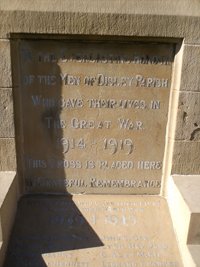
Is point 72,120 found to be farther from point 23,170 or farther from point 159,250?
point 159,250

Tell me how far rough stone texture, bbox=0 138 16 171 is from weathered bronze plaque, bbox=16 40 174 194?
5.0 inches

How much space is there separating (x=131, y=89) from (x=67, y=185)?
1268mm

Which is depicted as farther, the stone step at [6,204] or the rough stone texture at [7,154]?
the rough stone texture at [7,154]

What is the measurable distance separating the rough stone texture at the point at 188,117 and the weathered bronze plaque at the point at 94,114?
166mm

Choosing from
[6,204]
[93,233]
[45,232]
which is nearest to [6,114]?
[6,204]

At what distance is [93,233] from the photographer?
2.87m

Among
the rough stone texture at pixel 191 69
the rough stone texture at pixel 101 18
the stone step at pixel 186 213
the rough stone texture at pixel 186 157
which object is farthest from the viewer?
the rough stone texture at pixel 186 157

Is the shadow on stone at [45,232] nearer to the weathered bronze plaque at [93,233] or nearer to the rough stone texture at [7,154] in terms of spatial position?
the weathered bronze plaque at [93,233]

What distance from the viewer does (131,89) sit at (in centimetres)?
295

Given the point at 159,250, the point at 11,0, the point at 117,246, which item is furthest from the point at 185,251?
the point at 11,0

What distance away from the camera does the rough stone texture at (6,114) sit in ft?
9.29

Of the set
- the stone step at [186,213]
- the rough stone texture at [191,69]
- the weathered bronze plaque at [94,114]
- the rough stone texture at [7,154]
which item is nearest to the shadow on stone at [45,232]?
the weathered bronze plaque at [94,114]

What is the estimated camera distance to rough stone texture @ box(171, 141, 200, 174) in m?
3.02

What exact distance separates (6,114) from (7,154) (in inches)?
16.8
